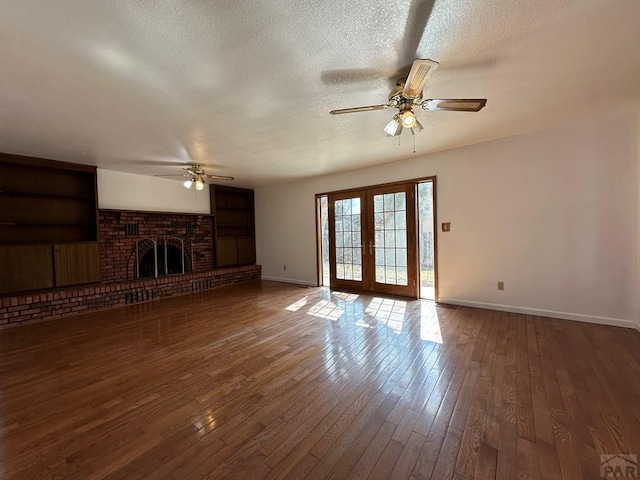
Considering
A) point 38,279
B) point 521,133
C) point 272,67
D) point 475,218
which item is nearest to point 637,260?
point 475,218

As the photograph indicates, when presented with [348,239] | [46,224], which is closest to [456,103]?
[348,239]

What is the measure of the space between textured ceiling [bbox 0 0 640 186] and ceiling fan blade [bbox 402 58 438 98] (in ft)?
0.64

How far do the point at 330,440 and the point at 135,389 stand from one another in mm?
1623

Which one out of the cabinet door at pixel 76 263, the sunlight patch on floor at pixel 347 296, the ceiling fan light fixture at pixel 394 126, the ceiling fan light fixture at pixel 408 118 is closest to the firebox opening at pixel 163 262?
the cabinet door at pixel 76 263

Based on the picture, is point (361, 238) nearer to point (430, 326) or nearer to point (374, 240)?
point (374, 240)

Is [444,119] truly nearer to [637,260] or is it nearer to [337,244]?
[637,260]

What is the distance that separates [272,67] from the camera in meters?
1.99

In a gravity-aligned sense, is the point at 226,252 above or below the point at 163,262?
above

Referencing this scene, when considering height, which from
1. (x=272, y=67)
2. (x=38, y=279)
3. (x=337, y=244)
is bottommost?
(x=38, y=279)

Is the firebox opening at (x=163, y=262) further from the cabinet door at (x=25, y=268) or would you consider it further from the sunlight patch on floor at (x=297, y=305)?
the sunlight patch on floor at (x=297, y=305)

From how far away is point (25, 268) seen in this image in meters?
4.16

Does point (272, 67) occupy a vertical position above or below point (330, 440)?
above

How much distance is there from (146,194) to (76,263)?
1.71 metres

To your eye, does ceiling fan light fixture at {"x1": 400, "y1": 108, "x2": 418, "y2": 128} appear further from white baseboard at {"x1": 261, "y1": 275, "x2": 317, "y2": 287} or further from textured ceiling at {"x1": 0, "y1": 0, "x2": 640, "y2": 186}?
white baseboard at {"x1": 261, "y1": 275, "x2": 317, "y2": 287}
